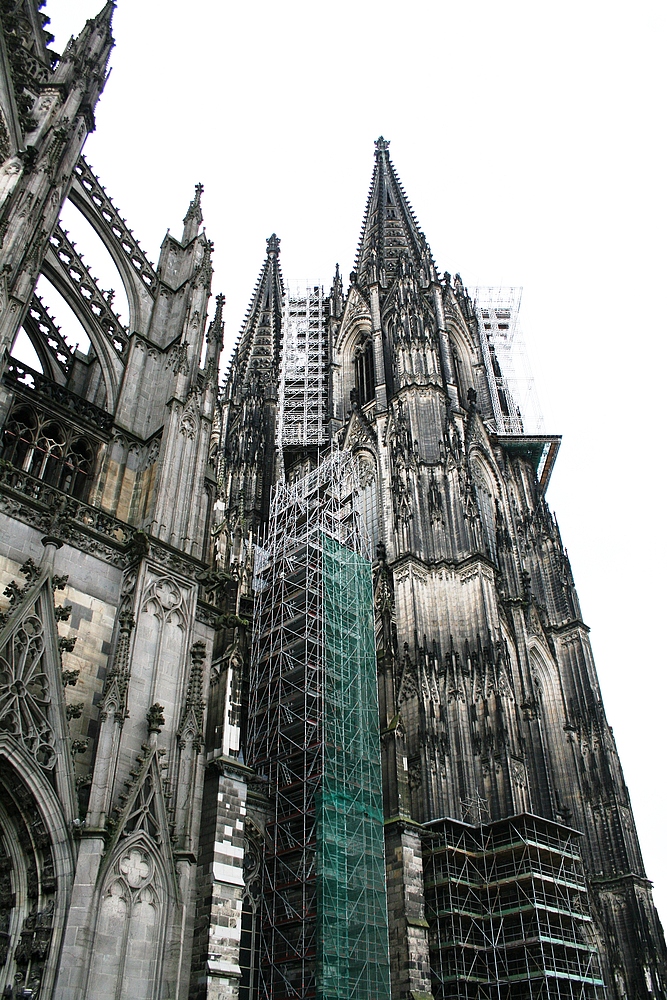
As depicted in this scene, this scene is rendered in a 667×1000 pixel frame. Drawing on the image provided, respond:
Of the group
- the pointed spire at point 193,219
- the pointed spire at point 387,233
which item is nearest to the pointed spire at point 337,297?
the pointed spire at point 387,233

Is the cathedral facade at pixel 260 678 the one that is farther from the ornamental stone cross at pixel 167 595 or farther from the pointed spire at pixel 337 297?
the pointed spire at pixel 337 297

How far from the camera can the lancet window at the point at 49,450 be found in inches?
561

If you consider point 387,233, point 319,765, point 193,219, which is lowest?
point 319,765

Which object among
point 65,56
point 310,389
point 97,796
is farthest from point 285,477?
point 97,796

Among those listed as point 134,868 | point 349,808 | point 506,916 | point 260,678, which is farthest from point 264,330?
point 134,868

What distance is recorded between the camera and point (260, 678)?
22531 mm

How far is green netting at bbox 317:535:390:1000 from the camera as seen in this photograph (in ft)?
55.0

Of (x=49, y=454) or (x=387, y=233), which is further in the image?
(x=387, y=233)

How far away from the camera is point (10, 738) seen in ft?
31.8

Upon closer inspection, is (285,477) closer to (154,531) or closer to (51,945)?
(154,531)

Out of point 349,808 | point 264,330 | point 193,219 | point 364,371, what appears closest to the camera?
point 349,808

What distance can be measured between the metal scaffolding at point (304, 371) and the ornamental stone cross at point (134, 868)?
86.3 ft

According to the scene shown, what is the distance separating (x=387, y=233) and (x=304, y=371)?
33.0 ft

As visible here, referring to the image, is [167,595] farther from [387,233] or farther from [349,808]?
[387,233]
